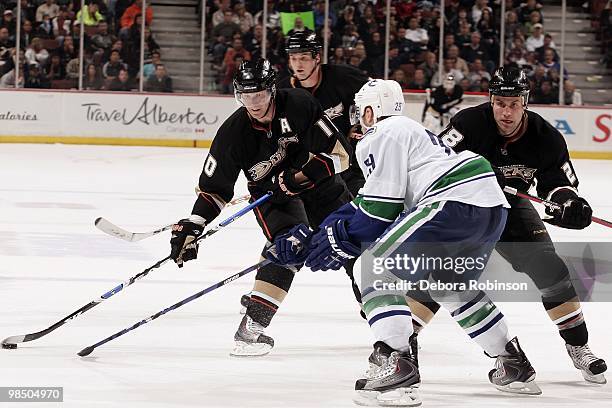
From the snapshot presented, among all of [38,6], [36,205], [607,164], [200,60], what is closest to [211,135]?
[200,60]

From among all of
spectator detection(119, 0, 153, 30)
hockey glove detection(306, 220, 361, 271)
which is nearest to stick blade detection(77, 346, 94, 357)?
hockey glove detection(306, 220, 361, 271)

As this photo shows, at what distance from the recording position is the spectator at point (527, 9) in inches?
536

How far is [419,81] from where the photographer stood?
505 inches

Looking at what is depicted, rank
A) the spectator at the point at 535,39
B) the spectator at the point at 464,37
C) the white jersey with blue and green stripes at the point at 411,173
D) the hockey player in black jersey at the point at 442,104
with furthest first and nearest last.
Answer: the spectator at the point at 535,39, the spectator at the point at 464,37, the hockey player in black jersey at the point at 442,104, the white jersey with blue and green stripes at the point at 411,173

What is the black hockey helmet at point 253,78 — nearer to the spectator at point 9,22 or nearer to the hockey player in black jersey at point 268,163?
the hockey player in black jersey at point 268,163

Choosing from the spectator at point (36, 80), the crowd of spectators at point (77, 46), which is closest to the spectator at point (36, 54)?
the crowd of spectators at point (77, 46)

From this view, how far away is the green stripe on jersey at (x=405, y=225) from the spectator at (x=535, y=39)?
10559 millimetres

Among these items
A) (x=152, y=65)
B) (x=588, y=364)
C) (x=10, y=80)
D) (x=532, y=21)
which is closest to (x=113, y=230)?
(x=588, y=364)

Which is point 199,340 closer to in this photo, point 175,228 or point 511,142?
point 175,228

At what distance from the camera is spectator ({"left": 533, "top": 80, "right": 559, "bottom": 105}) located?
41.3 feet

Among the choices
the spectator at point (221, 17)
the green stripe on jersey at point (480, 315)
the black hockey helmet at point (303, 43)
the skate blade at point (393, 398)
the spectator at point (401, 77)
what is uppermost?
the black hockey helmet at point (303, 43)

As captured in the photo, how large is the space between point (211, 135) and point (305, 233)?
29.0ft

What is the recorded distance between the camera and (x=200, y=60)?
12773 mm

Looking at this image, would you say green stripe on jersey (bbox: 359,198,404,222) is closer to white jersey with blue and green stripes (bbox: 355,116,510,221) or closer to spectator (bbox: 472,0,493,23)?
white jersey with blue and green stripes (bbox: 355,116,510,221)
